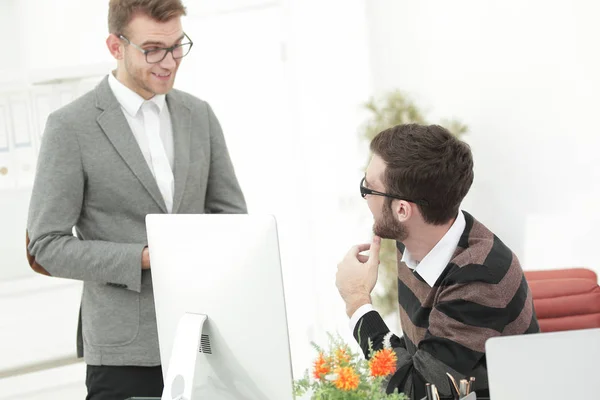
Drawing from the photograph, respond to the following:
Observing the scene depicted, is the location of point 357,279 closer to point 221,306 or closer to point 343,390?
point 221,306

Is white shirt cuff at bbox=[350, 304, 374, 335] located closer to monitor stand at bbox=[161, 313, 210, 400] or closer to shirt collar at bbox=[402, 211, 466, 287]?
shirt collar at bbox=[402, 211, 466, 287]

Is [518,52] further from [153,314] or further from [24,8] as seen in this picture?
[24,8]

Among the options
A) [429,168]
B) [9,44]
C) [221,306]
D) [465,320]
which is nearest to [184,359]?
[221,306]

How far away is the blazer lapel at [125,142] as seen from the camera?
2.36 meters

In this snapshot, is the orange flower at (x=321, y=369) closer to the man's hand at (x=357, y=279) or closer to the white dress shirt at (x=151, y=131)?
the man's hand at (x=357, y=279)

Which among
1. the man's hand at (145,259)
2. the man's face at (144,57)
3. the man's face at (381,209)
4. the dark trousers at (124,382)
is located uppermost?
the man's face at (144,57)

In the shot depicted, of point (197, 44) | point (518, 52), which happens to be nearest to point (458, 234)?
point (518, 52)

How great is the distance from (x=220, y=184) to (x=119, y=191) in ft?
1.31

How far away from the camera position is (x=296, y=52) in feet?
16.7

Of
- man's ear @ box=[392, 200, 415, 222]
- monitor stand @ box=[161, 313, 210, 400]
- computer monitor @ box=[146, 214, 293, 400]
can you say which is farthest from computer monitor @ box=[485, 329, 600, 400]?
man's ear @ box=[392, 200, 415, 222]

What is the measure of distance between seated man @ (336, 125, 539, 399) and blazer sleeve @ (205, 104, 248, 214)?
2.29ft

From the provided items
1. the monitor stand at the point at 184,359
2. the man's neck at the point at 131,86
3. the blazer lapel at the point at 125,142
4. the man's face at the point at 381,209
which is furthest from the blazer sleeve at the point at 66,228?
the man's face at the point at 381,209

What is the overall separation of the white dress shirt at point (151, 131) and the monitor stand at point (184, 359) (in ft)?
2.71

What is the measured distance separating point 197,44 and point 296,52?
665mm
